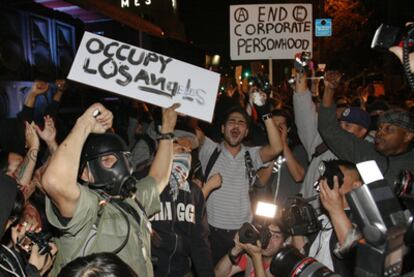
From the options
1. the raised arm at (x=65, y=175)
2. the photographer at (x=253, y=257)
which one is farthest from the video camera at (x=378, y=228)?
the photographer at (x=253, y=257)

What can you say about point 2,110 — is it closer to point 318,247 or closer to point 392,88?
point 318,247

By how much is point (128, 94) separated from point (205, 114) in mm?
629

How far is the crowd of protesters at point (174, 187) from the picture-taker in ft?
7.86

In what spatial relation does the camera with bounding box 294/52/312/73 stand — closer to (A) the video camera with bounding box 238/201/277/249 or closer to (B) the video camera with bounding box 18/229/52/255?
(A) the video camera with bounding box 238/201/277/249

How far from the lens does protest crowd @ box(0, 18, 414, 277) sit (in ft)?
7.79

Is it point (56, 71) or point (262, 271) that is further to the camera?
point (56, 71)

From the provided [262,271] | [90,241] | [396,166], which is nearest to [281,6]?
[396,166]

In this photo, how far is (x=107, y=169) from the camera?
2.73 meters

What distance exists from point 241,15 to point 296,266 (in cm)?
481

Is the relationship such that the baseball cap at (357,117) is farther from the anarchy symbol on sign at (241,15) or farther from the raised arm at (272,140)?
the anarchy symbol on sign at (241,15)

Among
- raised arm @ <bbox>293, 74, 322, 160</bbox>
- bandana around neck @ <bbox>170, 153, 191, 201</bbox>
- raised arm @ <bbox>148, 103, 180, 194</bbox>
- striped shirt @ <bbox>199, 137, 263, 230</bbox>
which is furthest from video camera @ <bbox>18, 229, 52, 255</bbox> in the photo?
raised arm @ <bbox>293, 74, 322, 160</bbox>

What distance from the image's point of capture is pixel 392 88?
20.2 metres

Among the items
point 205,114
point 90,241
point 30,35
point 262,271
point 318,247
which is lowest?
point 262,271

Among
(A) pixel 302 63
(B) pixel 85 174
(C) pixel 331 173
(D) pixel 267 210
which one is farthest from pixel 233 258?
(A) pixel 302 63
